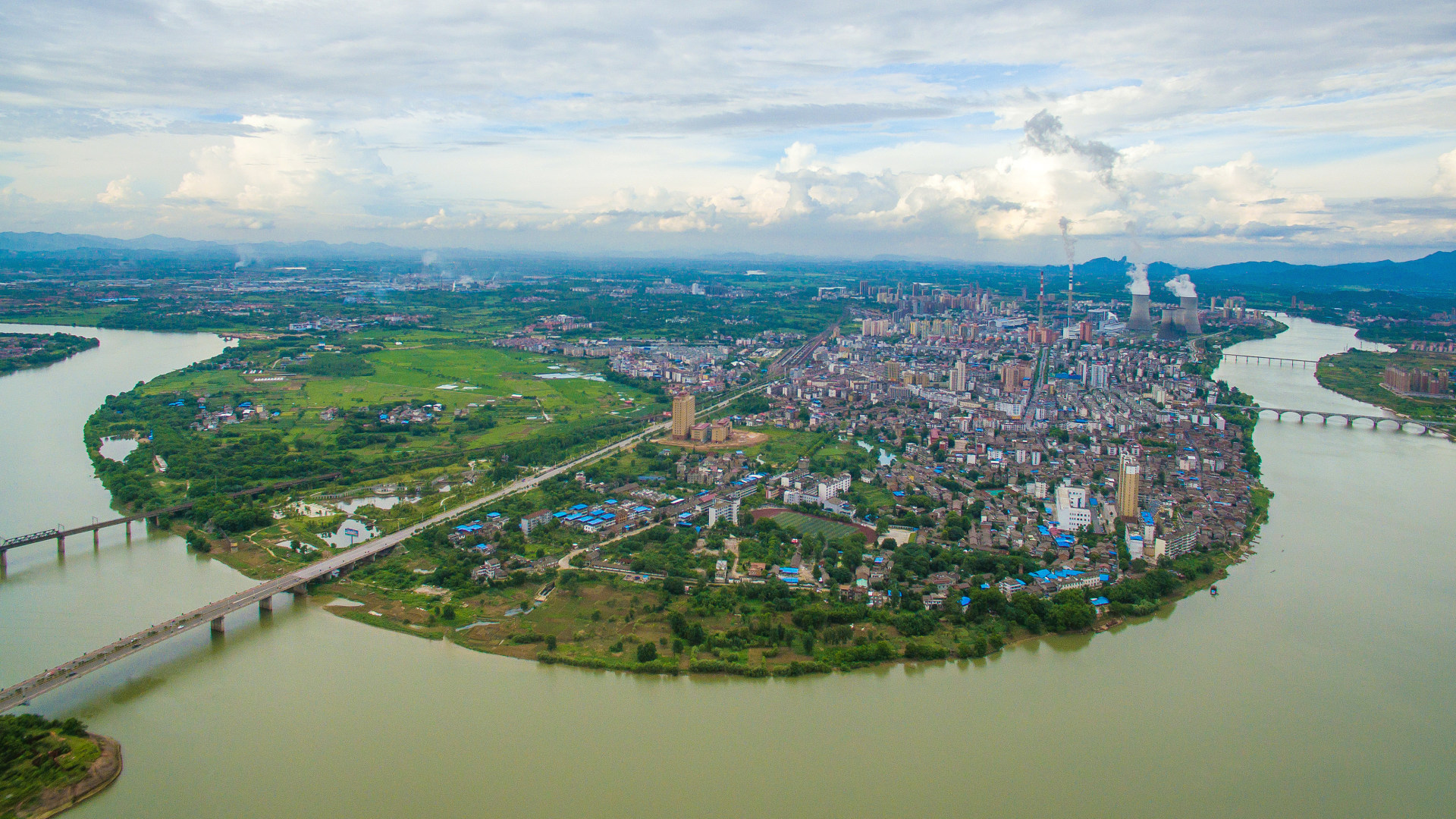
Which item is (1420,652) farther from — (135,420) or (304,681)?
(135,420)

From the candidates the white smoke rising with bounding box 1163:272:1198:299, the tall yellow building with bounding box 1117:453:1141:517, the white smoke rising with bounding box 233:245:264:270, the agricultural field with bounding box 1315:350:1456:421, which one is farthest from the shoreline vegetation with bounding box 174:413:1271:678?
the white smoke rising with bounding box 233:245:264:270

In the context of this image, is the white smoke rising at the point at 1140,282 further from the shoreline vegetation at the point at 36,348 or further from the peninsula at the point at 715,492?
the shoreline vegetation at the point at 36,348

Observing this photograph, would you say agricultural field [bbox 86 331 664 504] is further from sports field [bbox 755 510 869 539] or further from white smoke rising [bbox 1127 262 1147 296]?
white smoke rising [bbox 1127 262 1147 296]

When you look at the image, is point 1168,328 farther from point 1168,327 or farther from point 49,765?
point 49,765

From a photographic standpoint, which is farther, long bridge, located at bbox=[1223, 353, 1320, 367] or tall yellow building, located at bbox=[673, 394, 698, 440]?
long bridge, located at bbox=[1223, 353, 1320, 367]

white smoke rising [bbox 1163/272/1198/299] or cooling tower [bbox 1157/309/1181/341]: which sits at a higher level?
white smoke rising [bbox 1163/272/1198/299]

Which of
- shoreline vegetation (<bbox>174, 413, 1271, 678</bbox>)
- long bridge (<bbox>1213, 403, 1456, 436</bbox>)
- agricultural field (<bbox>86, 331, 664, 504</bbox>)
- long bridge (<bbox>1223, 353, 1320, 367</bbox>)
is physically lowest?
shoreline vegetation (<bbox>174, 413, 1271, 678</bbox>)

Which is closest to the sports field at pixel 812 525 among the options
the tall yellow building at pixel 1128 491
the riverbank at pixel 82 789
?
the tall yellow building at pixel 1128 491
